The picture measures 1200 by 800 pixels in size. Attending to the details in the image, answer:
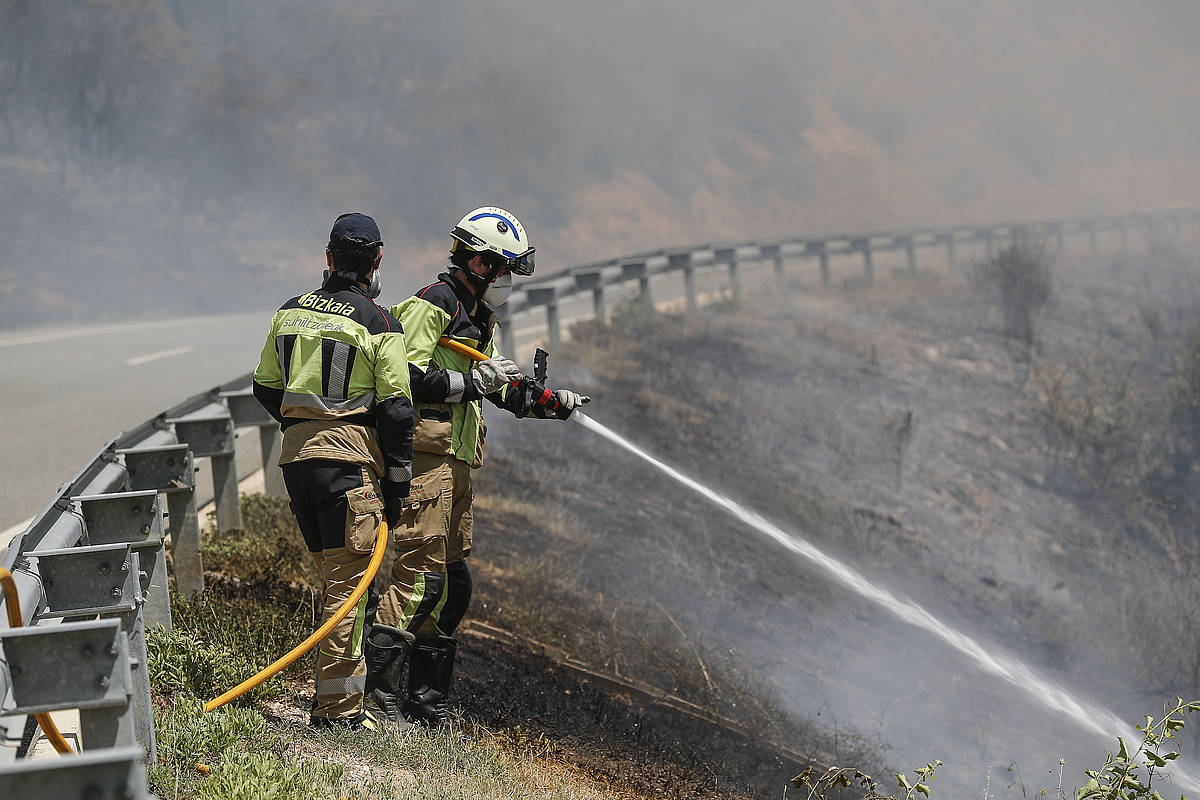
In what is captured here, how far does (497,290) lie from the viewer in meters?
4.75

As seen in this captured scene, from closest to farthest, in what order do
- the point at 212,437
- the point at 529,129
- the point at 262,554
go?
the point at 212,437
the point at 262,554
the point at 529,129

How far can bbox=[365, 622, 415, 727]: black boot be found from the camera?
450 cm

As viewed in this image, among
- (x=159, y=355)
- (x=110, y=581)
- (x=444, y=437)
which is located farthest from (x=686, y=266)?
(x=110, y=581)

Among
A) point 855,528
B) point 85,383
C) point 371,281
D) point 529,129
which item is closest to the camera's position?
point 371,281

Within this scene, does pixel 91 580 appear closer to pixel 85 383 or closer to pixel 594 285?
pixel 85 383

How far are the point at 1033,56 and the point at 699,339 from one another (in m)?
55.6

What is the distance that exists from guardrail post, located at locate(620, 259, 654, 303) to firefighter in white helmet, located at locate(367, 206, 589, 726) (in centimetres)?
876

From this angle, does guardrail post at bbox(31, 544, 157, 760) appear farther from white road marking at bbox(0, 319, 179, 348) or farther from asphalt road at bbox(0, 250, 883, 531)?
white road marking at bbox(0, 319, 179, 348)

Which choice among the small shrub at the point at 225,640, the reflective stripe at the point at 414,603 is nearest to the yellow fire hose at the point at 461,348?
the reflective stripe at the point at 414,603

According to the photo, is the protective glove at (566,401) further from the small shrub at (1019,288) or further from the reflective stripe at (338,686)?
the small shrub at (1019,288)

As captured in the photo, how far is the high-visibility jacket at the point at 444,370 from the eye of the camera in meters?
4.43

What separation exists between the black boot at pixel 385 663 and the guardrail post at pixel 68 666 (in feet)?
6.52

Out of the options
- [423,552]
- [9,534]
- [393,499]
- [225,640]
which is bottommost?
[225,640]

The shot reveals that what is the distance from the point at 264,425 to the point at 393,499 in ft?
7.79
